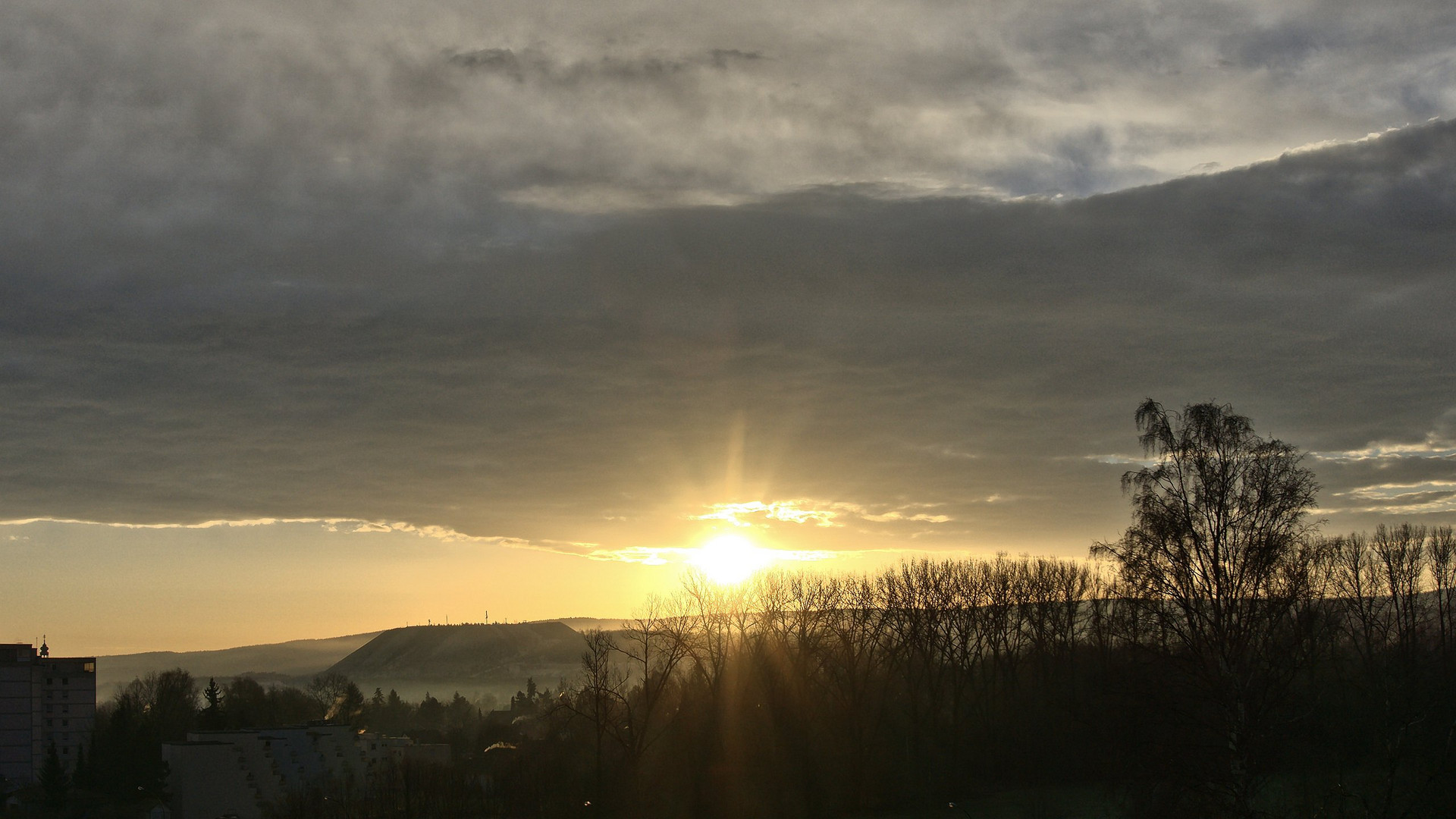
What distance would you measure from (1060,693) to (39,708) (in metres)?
148

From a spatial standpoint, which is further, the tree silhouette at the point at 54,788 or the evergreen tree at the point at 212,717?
the evergreen tree at the point at 212,717

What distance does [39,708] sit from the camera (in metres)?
163

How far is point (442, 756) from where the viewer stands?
15762cm

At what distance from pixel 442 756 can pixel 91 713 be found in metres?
60.1

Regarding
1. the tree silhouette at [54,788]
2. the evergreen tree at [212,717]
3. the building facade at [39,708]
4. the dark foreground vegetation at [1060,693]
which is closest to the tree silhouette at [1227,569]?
the dark foreground vegetation at [1060,693]

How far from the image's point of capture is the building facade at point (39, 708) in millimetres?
159000

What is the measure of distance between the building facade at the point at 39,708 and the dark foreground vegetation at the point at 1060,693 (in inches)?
1154

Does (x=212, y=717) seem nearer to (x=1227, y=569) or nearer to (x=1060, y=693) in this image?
(x=1060, y=693)

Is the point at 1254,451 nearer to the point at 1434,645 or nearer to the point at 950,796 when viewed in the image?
the point at 950,796

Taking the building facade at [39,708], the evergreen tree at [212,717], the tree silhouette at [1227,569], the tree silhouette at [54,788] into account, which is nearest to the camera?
the tree silhouette at [1227,569]

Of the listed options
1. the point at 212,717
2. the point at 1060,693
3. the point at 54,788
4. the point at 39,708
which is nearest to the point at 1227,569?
the point at 1060,693

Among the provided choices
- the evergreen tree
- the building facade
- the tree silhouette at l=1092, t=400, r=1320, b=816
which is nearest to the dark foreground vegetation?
the tree silhouette at l=1092, t=400, r=1320, b=816

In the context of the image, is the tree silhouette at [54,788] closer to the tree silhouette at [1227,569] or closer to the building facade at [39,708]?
the building facade at [39,708]

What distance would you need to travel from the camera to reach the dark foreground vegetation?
4422cm
